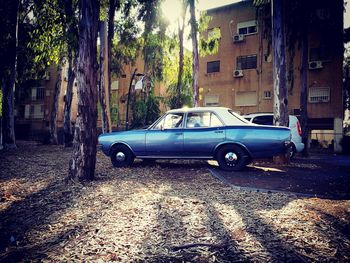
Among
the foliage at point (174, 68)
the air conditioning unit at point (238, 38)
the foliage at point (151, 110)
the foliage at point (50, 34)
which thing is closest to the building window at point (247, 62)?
the air conditioning unit at point (238, 38)

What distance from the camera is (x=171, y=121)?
760cm

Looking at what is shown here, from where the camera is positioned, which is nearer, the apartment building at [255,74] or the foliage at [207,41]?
the foliage at [207,41]

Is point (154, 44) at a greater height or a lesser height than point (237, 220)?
greater

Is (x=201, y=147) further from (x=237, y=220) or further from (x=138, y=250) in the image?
(x=138, y=250)

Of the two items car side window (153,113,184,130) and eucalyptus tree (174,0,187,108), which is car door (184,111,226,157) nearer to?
car side window (153,113,184,130)

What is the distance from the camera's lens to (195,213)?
369cm

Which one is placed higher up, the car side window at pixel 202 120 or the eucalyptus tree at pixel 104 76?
the eucalyptus tree at pixel 104 76

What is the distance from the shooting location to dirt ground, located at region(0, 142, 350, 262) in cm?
255

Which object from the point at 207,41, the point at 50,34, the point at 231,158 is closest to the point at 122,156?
the point at 231,158

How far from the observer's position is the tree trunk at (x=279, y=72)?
29.0 ft

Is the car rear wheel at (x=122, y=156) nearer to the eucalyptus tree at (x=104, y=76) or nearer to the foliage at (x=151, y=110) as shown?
the eucalyptus tree at (x=104, y=76)

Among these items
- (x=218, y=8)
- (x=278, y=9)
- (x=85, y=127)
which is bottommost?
(x=85, y=127)

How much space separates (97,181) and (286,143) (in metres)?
4.66

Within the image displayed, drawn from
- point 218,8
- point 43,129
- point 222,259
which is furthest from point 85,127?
point 43,129
